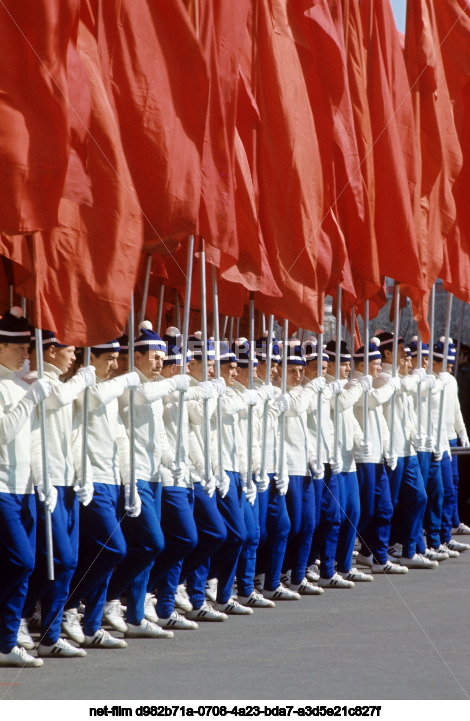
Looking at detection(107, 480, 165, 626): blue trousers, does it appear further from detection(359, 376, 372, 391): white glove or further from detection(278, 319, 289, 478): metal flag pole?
detection(359, 376, 372, 391): white glove

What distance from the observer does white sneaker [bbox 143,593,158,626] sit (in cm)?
884

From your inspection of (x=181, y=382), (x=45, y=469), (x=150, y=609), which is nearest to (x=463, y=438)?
(x=150, y=609)

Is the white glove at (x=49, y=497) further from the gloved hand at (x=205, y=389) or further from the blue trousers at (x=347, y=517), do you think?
the blue trousers at (x=347, y=517)

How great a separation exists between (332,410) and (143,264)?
7.69ft

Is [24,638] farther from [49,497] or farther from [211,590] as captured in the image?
[211,590]

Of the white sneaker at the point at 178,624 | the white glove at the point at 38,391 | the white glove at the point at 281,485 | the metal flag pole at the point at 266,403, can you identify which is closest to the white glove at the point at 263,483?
the metal flag pole at the point at 266,403

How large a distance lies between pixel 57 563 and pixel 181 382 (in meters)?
1.75

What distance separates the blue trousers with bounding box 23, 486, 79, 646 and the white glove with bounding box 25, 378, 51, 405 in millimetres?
607

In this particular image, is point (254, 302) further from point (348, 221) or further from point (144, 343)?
point (144, 343)

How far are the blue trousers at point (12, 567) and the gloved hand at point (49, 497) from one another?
7.6 inches

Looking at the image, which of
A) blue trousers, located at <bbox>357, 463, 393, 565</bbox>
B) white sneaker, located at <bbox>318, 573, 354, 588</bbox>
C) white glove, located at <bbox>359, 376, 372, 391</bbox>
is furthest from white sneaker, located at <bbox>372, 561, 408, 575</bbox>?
white glove, located at <bbox>359, 376, 372, 391</bbox>

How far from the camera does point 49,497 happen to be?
728 centimetres

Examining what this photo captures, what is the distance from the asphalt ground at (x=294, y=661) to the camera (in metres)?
6.31

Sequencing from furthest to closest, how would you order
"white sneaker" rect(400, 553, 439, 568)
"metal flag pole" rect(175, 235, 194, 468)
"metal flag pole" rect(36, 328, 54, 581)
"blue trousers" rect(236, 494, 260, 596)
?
"white sneaker" rect(400, 553, 439, 568) < "blue trousers" rect(236, 494, 260, 596) < "metal flag pole" rect(175, 235, 194, 468) < "metal flag pole" rect(36, 328, 54, 581)
